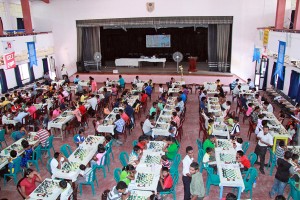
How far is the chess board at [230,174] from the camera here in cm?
784

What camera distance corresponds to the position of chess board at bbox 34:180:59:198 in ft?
24.5

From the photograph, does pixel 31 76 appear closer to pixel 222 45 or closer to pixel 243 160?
pixel 222 45

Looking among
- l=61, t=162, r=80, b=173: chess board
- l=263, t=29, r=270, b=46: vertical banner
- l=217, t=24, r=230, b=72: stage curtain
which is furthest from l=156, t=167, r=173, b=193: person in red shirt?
l=217, t=24, r=230, b=72: stage curtain

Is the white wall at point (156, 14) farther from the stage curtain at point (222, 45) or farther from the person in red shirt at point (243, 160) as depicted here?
the person in red shirt at point (243, 160)

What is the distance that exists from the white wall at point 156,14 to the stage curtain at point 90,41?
78 cm

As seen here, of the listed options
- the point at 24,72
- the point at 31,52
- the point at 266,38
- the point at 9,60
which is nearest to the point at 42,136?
the point at 9,60

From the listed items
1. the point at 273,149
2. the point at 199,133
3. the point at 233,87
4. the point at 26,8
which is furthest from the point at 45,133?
the point at 26,8

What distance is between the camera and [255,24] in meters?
20.4

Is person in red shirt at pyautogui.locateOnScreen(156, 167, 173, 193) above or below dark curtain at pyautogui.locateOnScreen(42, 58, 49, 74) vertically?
below

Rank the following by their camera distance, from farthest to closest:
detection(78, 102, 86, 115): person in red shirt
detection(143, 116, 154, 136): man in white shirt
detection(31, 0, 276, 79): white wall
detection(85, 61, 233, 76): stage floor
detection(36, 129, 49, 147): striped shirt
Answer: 1. detection(85, 61, 233, 76): stage floor
2. detection(31, 0, 276, 79): white wall
3. detection(78, 102, 86, 115): person in red shirt
4. detection(143, 116, 154, 136): man in white shirt
5. detection(36, 129, 49, 147): striped shirt

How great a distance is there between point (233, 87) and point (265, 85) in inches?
145

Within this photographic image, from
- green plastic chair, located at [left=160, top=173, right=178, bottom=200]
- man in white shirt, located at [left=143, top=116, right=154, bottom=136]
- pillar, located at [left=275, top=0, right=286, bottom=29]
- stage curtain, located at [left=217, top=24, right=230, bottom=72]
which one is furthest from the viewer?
stage curtain, located at [left=217, top=24, right=230, bottom=72]

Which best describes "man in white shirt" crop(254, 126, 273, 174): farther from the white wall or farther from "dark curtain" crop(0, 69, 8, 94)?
"dark curtain" crop(0, 69, 8, 94)

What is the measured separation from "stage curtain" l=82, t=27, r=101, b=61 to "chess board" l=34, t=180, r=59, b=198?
17.8m
